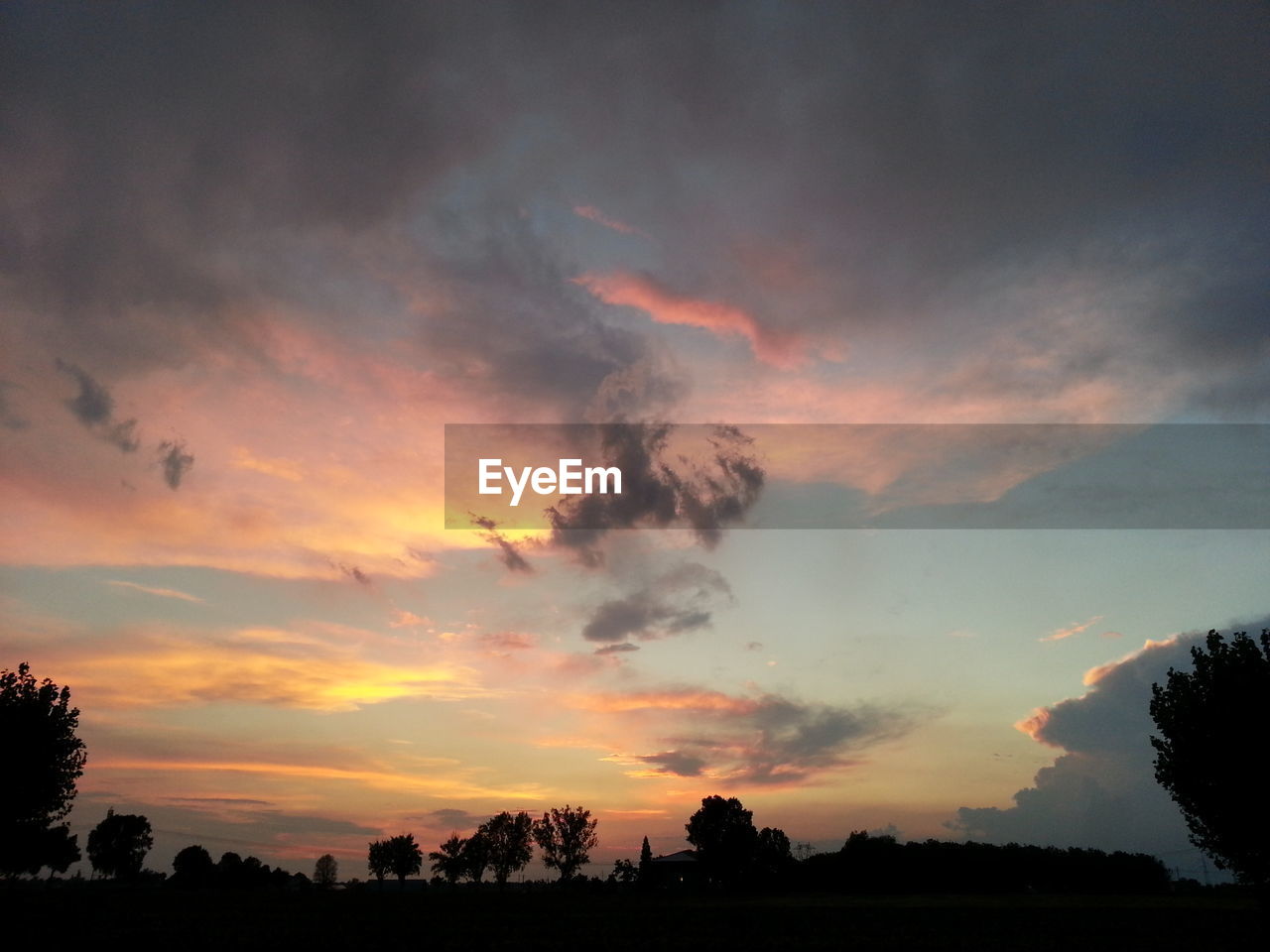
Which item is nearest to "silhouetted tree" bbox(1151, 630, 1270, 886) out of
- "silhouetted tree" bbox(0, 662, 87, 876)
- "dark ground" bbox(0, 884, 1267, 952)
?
"dark ground" bbox(0, 884, 1267, 952)

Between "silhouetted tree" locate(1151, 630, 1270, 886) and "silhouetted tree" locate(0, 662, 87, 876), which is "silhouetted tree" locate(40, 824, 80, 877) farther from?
"silhouetted tree" locate(1151, 630, 1270, 886)

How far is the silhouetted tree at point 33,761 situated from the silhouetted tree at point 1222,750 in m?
87.1

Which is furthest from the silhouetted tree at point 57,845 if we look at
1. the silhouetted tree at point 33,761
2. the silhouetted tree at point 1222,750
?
the silhouetted tree at point 1222,750

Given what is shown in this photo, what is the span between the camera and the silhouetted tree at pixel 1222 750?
179 ft

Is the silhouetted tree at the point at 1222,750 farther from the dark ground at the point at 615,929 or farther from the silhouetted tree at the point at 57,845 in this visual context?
the silhouetted tree at the point at 57,845

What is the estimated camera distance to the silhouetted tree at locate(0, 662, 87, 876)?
68000mm

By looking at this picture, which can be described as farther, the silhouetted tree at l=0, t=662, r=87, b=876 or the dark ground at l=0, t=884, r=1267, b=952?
the silhouetted tree at l=0, t=662, r=87, b=876

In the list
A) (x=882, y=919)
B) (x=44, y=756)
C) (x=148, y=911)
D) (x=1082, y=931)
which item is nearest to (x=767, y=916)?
(x=882, y=919)

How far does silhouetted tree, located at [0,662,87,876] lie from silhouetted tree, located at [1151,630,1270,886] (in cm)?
8706

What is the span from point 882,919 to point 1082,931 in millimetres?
20384

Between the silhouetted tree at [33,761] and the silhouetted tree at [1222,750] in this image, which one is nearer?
the silhouetted tree at [1222,750]

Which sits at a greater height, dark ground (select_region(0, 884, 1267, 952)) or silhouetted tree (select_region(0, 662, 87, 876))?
silhouetted tree (select_region(0, 662, 87, 876))

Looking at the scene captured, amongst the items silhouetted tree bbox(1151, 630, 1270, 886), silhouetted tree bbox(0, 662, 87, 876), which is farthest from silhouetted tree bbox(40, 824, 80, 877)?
silhouetted tree bbox(1151, 630, 1270, 886)

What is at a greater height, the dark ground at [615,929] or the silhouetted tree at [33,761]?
the silhouetted tree at [33,761]
